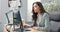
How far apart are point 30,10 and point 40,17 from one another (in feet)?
0.50

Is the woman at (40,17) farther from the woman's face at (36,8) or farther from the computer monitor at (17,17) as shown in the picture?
the computer monitor at (17,17)

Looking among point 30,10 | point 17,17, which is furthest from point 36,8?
point 17,17

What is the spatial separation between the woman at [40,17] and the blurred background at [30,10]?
5 centimetres

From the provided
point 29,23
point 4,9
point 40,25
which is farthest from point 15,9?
point 40,25

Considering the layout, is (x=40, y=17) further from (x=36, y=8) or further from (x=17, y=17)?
(x=17, y=17)

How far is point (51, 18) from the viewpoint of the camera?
167 centimetres

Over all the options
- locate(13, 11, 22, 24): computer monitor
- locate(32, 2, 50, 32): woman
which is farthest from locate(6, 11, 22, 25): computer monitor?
locate(32, 2, 50, 32): woman

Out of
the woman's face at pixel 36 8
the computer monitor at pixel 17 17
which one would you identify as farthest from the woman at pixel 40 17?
the computer monitor at pixel 17 17

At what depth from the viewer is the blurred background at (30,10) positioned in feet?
5.44

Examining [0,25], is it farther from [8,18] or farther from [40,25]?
[40,25]

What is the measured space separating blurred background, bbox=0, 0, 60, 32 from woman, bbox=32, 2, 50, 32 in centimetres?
5

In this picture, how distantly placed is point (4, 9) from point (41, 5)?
0.47 metres

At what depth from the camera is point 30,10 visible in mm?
1718

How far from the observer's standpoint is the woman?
168cm
